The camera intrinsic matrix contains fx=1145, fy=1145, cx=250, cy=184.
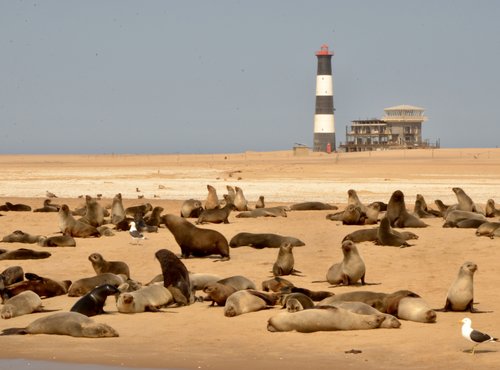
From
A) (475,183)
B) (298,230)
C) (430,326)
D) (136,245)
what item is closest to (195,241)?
(136,245)

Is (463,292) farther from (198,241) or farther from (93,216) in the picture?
(93,216)

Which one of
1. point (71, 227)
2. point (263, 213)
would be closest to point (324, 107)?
point (263, 213)

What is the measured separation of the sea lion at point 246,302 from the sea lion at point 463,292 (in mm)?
1766

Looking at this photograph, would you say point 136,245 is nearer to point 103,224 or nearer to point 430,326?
point 103,224

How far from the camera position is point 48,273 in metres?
14.2

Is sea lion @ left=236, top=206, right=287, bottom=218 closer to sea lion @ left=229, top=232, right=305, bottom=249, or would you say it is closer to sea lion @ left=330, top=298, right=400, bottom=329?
sea lion @ left=229, top=232, right=305, bottom=249

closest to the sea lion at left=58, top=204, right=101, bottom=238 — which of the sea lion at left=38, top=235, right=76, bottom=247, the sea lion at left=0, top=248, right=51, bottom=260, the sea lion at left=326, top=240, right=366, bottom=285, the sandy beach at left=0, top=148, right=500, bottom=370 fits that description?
the sandy beach at left=0, top=148, right=500, bottom=370

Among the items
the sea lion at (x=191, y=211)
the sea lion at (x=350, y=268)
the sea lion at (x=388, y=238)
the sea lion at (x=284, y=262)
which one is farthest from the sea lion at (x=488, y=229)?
the sea lion at (x=191, y=211)

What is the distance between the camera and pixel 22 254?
603 inches

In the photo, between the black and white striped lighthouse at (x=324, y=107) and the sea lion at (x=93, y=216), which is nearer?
the sea lion at (x=93, y=216)

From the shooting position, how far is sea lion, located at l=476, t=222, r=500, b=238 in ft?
56.5

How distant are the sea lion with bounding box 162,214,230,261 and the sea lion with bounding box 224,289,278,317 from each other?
3804 millimetres

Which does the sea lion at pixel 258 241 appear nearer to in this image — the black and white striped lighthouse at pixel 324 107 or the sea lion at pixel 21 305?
the sea lion at pixel 21 305

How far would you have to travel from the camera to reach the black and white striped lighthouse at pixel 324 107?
277 feet
